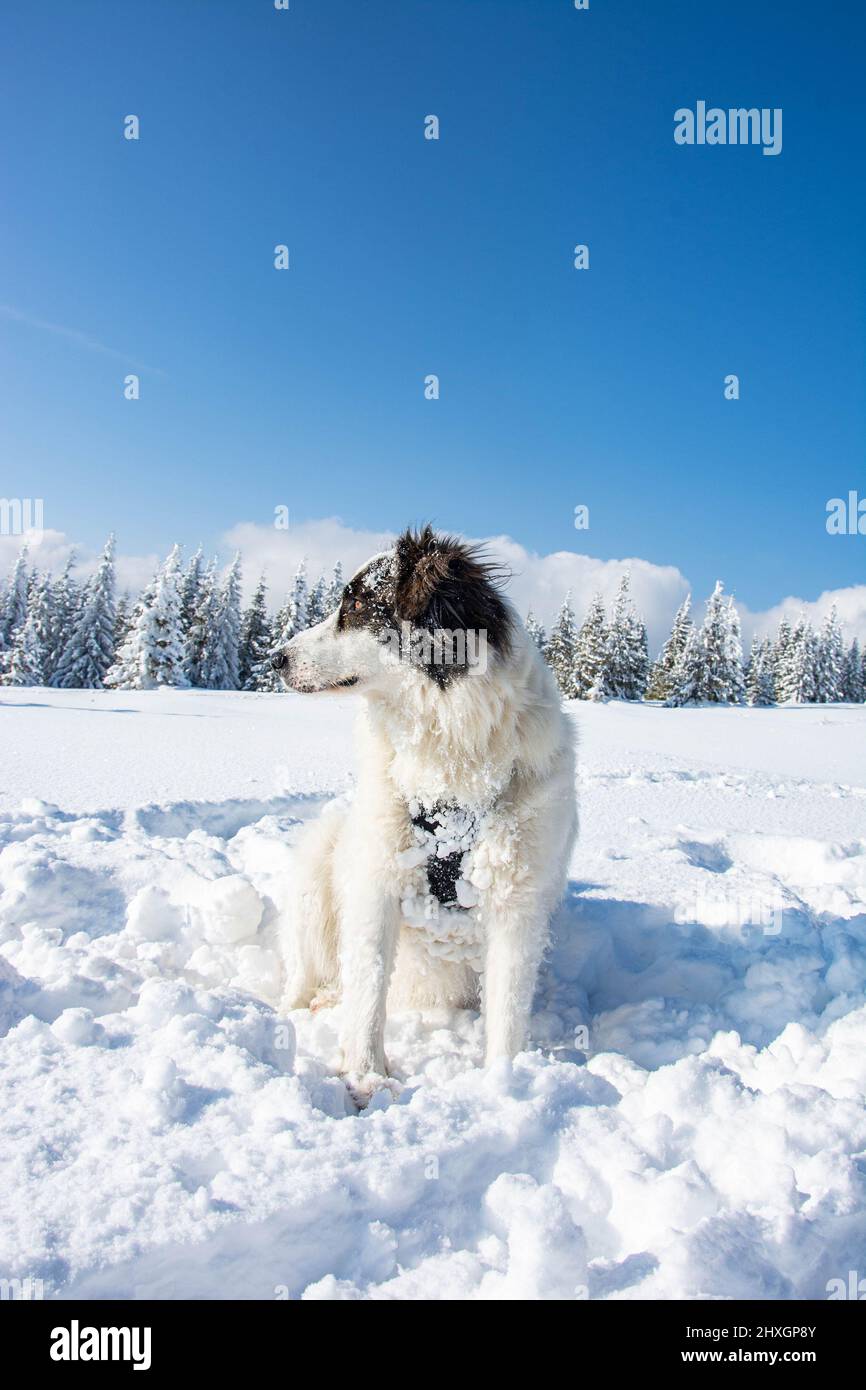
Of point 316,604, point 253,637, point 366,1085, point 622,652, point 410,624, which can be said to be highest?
point 316,604

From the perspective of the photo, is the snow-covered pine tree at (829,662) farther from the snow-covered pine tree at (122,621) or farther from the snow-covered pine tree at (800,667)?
the snow-covered pine tree at (122,621)

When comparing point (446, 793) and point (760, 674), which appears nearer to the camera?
point (446, 793)

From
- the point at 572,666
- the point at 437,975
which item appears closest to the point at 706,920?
the point at 437,975

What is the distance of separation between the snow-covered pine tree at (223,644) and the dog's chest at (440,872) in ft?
164

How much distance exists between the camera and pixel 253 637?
179ft

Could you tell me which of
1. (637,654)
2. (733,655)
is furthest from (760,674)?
(637,654)

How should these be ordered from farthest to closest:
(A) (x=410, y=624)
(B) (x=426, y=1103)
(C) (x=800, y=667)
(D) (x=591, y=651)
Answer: (C) (x=800, y=667)
(D) (x=591, y=651)
(A) (x=410, y=624)
(B) (x=426, y=1103)

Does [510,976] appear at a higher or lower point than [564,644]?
lower

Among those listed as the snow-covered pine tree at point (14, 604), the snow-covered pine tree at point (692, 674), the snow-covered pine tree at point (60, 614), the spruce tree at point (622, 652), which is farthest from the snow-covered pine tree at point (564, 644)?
the snow-covered pine tree at point (14, 604)

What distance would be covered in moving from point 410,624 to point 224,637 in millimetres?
50748

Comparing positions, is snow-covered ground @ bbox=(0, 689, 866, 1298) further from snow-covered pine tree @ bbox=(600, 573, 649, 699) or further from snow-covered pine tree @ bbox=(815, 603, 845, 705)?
snow-covered pine tree @ bbox=(815, 603, 845, 705)

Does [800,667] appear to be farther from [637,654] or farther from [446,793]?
[446,793]

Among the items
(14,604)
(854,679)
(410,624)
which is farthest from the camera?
(854,679)

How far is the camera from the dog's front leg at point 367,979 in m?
2.91
